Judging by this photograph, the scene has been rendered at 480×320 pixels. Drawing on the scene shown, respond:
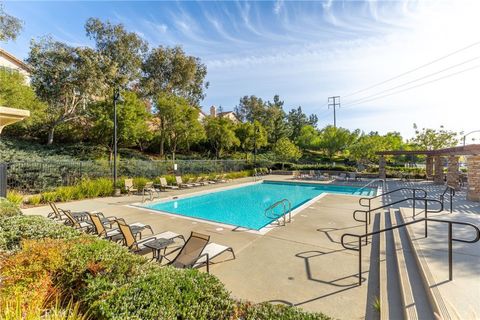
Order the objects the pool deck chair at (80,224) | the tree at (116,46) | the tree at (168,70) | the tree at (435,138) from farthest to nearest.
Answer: the tree at (435,138)
the tree at (168,70)
the tree at (116,46)
the pool deck chair at (80,224)

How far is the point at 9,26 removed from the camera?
1227 centimetres

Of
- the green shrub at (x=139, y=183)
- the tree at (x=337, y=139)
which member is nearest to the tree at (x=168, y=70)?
the green shrub at (x=139, y=183)

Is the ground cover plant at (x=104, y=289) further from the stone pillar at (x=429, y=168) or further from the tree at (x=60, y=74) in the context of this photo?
the stone pillar at (x=429, y=168)

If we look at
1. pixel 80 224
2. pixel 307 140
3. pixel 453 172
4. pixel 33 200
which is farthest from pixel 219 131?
pixel 307 140

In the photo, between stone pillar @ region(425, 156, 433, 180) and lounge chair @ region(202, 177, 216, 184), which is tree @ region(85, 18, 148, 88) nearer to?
lounge chair @ region(202, 177, 216, 184)

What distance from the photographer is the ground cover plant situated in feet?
7.18

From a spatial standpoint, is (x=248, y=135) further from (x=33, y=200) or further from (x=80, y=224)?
(x=80, y=224)

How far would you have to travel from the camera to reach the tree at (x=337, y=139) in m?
36.5

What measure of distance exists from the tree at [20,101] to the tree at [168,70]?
9.79 m

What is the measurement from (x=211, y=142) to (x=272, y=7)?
63.7 ft

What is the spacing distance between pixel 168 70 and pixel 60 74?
423 inches

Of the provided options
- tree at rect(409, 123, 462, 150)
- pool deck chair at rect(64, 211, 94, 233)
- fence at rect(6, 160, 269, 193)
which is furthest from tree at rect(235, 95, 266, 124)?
pool deck chair at rect(64, 211, 94, 233)

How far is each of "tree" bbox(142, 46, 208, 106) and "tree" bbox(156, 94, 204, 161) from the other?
13.7ft

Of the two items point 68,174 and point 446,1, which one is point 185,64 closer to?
point 68,174
